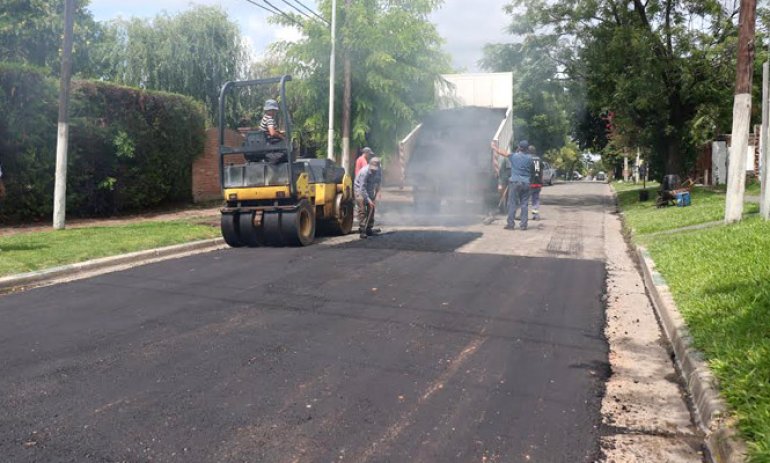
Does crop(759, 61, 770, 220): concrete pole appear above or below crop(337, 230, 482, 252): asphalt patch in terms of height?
above

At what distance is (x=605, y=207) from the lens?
2248cm

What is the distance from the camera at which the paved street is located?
343 centimetres

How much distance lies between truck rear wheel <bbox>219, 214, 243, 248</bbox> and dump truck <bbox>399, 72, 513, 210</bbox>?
5.86 metres

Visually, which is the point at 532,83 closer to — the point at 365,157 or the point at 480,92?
the point at 480,92

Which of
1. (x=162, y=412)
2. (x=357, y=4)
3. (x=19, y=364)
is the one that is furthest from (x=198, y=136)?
(x=162, y=412)

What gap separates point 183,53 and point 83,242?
63.4 feet

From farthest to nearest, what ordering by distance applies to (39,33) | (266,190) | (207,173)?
(39,33)
(207,173)
(266,190)

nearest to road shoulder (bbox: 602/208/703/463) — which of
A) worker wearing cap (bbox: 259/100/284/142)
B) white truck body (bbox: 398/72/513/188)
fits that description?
worker wearing cap (bbox: 259/100/284/142)

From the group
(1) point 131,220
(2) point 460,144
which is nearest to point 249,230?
(1) point 131,220

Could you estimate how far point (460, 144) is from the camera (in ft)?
54.8

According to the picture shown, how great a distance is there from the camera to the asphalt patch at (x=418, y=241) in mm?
10727

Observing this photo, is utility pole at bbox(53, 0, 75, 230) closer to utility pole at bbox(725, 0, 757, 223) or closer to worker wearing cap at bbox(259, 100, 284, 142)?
worker wearing cap at bbox(259, 100, 284, 142)

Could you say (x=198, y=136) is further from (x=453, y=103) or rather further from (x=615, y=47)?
(x=615, y=47)

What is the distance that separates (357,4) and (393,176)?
53.9ft
